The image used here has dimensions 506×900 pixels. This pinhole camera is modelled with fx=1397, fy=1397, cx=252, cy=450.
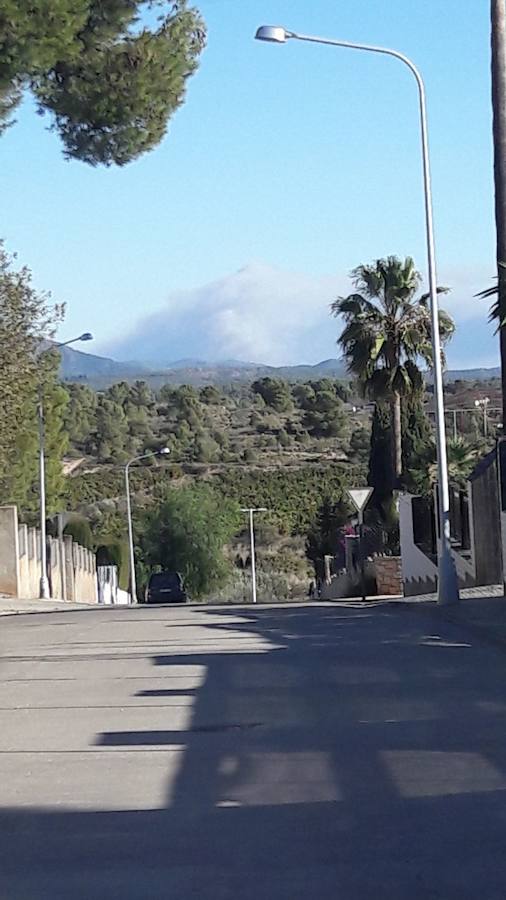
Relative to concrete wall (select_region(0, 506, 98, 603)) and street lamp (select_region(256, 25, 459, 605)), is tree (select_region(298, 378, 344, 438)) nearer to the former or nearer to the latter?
concrete wall (select_region(0, 506, 98, 603))

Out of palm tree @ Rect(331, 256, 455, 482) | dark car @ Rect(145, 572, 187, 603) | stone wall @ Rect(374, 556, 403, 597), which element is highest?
palm tree @ Rect(331, 256, 455, 482)

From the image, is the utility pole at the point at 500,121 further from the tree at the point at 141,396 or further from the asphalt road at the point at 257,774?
the tree at the point at 141,396

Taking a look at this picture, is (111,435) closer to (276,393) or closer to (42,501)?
(276,393)

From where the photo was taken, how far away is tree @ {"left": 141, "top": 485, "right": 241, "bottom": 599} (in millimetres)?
74188

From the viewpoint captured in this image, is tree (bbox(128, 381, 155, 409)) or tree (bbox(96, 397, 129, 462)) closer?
tree (bbox(96, 397, 129, 462))

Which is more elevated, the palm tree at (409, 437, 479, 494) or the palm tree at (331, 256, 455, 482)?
the palm tree at (331, 256, 455, 482)

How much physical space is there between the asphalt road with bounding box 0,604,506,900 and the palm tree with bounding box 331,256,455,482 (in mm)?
24494

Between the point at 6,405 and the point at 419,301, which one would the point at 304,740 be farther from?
the point at 419,301

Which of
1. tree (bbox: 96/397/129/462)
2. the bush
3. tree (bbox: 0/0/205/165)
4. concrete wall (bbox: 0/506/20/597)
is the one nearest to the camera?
tree (bbox: 0/0/205/165)

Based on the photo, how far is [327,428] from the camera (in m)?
110

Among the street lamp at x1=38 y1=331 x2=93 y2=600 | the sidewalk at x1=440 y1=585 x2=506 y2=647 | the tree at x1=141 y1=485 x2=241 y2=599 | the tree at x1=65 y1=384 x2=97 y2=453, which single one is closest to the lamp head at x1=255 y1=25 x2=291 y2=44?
the sidewalk at x1=440 y1=585 x2=506 y2=647

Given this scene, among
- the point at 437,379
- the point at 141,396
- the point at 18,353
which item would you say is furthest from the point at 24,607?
the point at 141,396

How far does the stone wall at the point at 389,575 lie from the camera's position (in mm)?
41094

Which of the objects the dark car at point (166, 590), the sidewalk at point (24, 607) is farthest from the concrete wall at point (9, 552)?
the dark car at point (166, 590)
